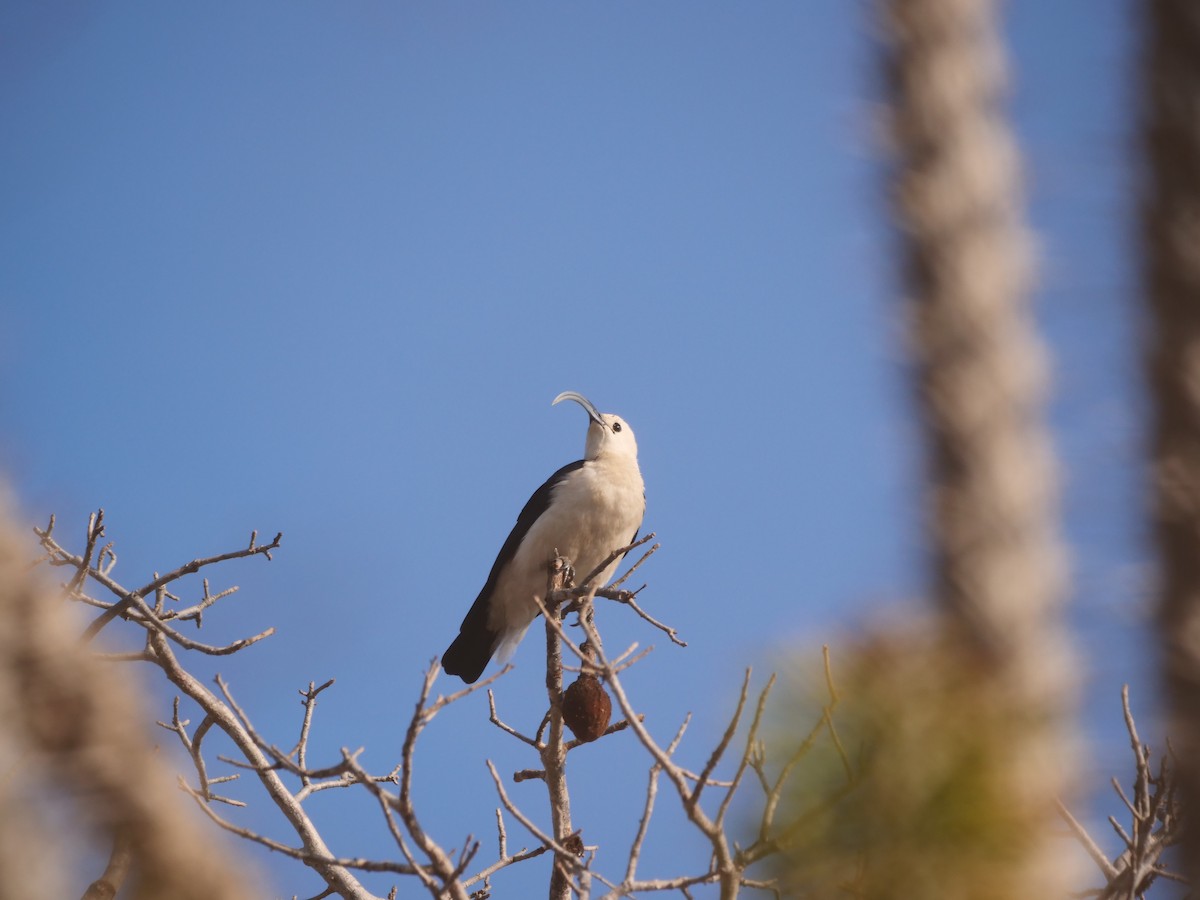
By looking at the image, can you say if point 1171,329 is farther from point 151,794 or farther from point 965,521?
point 151,794

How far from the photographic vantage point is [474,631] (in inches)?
356

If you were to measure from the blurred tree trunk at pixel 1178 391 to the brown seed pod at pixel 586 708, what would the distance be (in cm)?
407

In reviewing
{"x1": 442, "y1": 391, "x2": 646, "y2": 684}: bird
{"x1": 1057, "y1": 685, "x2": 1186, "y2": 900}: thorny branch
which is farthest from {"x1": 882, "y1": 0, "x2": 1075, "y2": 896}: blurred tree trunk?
{"x1": 442, "y1": 391, "x2": 646, "y2": 684}: bird

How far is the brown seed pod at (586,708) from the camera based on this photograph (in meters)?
5.01

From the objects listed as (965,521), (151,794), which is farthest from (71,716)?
(965,521)

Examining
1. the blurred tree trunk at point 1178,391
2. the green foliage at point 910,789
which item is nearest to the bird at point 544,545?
the green foliage at point 910,789

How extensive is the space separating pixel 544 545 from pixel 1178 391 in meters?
7.75

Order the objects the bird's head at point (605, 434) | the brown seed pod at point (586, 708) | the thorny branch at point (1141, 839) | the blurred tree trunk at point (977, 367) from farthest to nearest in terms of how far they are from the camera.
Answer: the bird's head at point (605, 434)
the brown seed pod at point (586, 708)
the thorny branch at point (1141, 839)
the blurred tree trunk at point (977, 367)

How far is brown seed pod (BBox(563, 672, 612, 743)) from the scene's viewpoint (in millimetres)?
5009

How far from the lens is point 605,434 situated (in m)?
10.0

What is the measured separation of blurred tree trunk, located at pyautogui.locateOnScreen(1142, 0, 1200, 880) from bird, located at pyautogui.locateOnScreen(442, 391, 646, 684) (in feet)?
24.4

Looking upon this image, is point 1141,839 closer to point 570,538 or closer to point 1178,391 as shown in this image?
point 1178,391

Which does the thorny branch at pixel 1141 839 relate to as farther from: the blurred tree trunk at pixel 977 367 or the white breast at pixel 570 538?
the white breast at pixel 570 538

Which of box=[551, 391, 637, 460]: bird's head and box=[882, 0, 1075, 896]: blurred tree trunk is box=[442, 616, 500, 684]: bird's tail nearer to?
box=[551, 391, 637, 460]: bird's head
